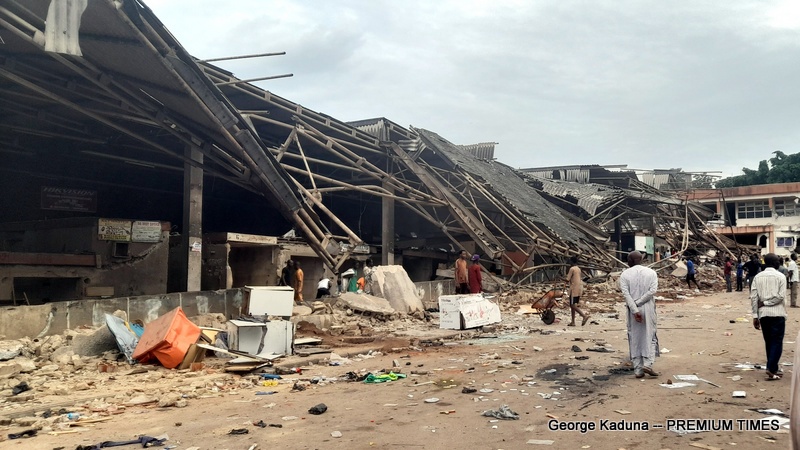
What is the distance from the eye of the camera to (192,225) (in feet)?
45.6

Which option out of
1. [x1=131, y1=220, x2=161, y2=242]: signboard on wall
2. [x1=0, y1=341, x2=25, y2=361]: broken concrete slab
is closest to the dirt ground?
[x1=0, y1=341, x2=25, y2=361]: broken concrete slab

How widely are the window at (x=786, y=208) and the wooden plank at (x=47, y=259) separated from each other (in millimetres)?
45833

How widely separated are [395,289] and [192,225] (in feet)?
16.9

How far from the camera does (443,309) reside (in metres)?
12.5

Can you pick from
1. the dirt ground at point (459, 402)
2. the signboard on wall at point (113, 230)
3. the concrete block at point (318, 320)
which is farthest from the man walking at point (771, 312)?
the signboard on wall at point (113, 230)

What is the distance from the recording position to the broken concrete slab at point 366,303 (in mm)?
13984

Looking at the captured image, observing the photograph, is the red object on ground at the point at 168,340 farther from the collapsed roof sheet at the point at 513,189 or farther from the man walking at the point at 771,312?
the collapsed roof sheet at the point at 513,189

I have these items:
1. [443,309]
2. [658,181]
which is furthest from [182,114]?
[658,181]

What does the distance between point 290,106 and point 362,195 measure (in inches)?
349

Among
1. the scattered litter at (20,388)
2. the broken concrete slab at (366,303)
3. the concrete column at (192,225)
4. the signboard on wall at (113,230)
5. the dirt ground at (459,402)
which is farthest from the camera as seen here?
the broken concrete slab at (366,303)

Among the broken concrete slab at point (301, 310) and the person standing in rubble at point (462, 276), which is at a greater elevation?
the person standing in rubble at point (462, 276)

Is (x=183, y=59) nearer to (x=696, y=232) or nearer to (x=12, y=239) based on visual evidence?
(x=12, y=239)

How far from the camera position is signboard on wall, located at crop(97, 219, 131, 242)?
12.3 m

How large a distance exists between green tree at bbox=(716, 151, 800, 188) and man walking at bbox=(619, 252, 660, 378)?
1974 inches
